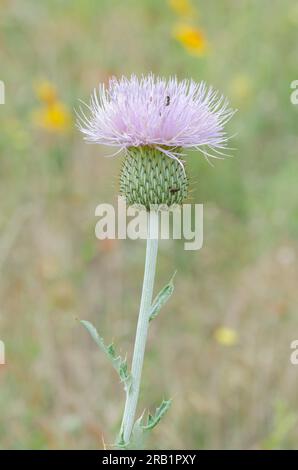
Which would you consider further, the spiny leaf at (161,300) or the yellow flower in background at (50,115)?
the yellow flower in background at (50,115)

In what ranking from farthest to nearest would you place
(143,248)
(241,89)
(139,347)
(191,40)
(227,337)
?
(241,89)
(191,40)
(143,248)
(227,337)
(139,347)

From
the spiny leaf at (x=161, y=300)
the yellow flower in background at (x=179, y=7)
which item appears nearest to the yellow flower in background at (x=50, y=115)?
the yellow flower in background at (x=179, y=7)

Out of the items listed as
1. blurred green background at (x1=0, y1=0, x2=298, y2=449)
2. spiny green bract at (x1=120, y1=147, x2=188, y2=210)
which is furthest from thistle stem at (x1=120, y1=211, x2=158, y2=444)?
blurred green background at (x1=0, y1=0, x2=298, y2=449)

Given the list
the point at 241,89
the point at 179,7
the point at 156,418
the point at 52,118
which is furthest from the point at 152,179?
the point at 179,7

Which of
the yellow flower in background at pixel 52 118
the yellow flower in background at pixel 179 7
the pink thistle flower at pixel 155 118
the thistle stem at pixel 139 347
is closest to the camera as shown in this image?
the thistle stem at pixel 139 347

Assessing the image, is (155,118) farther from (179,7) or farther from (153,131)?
(179,7)

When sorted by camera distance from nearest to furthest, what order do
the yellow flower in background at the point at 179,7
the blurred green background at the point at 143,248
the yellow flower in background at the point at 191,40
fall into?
the blurred green background at the point at 143,248 → the yellow flower in background at the point at 191,40 → the yellow flower in background at the point at 179,7

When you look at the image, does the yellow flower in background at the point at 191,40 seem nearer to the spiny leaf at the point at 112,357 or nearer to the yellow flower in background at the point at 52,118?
the yellow flower in background at the point at 52,118

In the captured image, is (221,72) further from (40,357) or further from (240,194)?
(40,357)

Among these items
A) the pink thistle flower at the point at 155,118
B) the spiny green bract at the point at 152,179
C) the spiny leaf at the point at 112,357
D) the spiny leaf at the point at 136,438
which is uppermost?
the pink thistle flower at the point at 155,118
